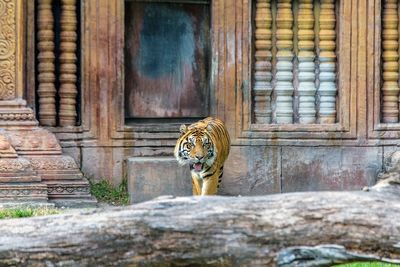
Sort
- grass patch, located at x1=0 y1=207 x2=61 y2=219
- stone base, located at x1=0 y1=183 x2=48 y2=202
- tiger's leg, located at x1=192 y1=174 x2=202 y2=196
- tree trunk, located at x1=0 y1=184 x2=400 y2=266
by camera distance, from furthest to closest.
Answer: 1. tiger's leg, located at x1=192 y1=174 x2=202 y2=196
2. stone base, located at x1=0 y1=183 x2=48 y2=202
3. grass patch, located at x1=0 y1=207 x2=61 y2=219
4. tree trunk, located at x1=0 y1=184 x2=400 y2=266

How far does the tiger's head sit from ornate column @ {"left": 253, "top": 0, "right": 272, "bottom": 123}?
1.60 m

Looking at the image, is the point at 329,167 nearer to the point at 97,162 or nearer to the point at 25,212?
the point at 97,162

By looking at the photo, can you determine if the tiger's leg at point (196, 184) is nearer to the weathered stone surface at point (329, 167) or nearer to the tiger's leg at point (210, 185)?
the tiger's leg at point (210, 185)

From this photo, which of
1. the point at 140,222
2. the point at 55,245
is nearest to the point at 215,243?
the point at 140,222

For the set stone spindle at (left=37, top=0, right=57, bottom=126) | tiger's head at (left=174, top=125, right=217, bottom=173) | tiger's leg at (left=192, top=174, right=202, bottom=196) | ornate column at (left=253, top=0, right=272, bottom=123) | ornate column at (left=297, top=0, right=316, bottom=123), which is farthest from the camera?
ornate column at (left=297, top=0, right=316, bottom=123)

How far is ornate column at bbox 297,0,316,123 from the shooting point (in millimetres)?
15305

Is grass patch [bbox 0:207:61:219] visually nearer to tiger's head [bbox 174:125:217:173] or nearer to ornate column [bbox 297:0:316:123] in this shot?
tiger's head [bbox 174:125:217:173]

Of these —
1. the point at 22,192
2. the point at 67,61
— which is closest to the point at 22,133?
the point at 22,192

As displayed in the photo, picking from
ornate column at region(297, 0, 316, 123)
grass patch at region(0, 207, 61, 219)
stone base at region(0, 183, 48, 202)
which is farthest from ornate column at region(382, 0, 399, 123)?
grass patch at region(0, 207, 61, 219)

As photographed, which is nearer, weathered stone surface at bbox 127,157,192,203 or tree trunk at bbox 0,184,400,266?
tree trunk at bbox 0,184,400,266

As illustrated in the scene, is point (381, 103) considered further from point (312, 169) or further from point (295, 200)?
point (295, 200)

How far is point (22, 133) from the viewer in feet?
45.5

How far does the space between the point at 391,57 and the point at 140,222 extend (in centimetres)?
958

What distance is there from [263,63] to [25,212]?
4.76 metres
